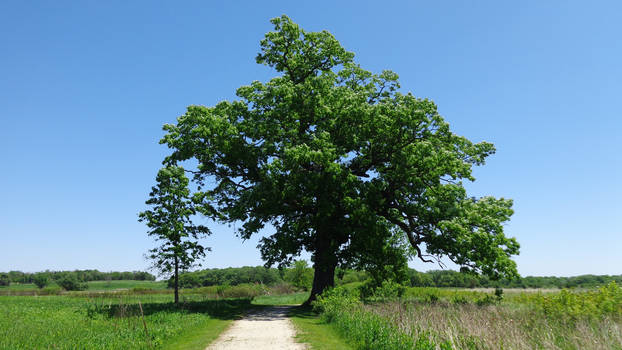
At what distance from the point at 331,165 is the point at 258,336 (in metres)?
10.9

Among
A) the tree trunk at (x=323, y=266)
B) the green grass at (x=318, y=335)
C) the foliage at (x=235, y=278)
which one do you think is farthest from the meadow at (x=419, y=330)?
the foliage at (x=235, y=278)

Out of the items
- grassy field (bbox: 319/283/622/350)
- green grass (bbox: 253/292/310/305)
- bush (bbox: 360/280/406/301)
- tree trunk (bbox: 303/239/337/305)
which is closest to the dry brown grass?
grassy field (bbox: 319/283/622/350)

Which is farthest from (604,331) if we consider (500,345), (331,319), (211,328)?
(211,328)

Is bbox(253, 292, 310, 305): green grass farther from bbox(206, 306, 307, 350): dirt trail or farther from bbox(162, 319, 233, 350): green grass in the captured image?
bbox(162, 319, 233, 350): green grass

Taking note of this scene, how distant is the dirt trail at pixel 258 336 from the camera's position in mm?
13602

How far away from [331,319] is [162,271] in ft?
61.2

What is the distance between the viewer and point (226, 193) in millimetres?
29797

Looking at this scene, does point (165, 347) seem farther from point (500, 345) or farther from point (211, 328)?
point (500, 345)

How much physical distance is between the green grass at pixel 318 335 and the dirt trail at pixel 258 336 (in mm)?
376

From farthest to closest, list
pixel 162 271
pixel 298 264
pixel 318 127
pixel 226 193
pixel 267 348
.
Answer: pixel 298 264
pixel 162 271
pixel 226 193
pixel 318 127
pixel 267 348

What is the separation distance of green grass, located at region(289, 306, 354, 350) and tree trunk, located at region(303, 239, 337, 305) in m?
7.25

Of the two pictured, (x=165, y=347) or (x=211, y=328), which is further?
(x=211, y=328)

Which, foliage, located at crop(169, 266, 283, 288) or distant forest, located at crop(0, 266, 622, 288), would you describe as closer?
distant forest, located at crop(0, 266, 622, 288)

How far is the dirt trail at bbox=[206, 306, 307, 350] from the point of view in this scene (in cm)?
1360
